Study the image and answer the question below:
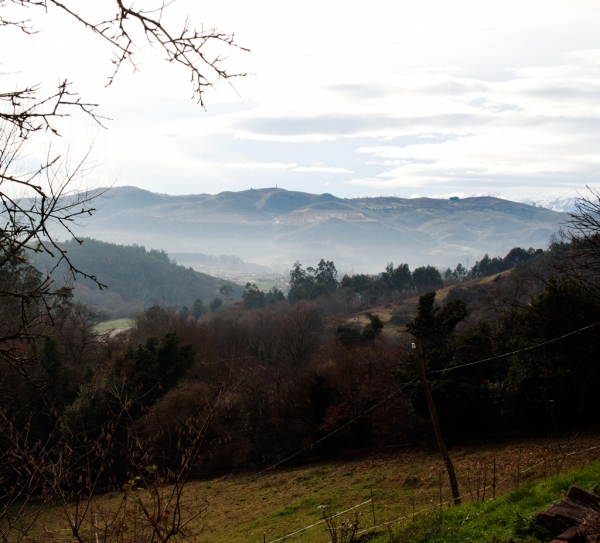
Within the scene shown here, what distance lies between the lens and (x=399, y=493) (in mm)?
15398

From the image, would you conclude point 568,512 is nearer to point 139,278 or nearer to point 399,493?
point 399,493

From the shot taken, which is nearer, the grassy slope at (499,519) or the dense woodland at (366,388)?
the grassy slope at (499,519)

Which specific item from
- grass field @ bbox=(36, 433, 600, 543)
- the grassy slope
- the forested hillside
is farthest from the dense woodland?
the forested hillside

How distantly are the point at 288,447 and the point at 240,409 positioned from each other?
342 centimetres

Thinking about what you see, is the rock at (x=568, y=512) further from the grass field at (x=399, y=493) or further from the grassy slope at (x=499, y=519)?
the grass field at (x=399, y=493)

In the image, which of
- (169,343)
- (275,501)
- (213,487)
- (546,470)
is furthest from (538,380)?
(169,343)

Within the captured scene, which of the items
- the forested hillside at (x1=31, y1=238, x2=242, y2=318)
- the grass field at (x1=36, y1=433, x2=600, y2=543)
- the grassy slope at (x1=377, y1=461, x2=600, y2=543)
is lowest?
the grass field at (x1=36, y1=433, x2=600, y2=543)

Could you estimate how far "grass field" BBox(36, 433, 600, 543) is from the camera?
798 cm

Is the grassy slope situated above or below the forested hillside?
below

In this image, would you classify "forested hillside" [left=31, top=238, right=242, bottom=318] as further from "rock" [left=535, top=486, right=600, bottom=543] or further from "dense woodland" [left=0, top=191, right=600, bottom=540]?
"rock" [left=535, top=486, right=600, bottom=543]

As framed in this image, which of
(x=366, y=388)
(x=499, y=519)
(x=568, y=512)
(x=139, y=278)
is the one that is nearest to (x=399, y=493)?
(x=499, y=519)

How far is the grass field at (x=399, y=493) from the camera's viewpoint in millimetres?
7984

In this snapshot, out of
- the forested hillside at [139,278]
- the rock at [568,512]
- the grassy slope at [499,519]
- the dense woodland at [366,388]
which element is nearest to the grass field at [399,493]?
the grassy slope at [499,519]

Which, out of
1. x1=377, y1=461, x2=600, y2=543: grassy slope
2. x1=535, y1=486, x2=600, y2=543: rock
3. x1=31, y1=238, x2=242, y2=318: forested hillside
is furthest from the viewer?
x1=31, y1=238, x2=242, y2=318: forested hillside
